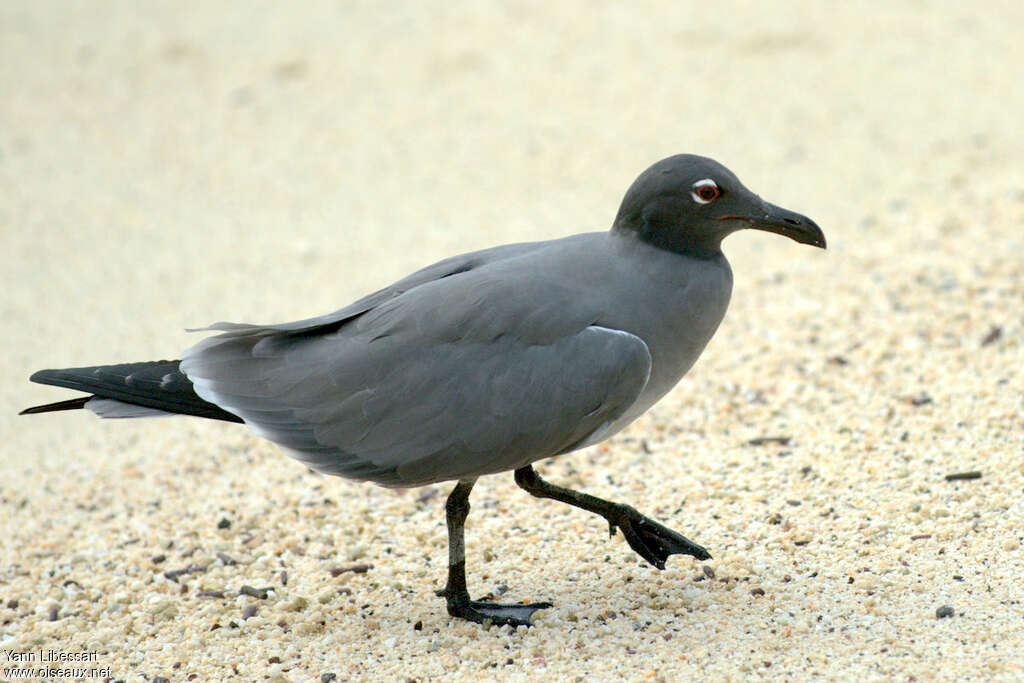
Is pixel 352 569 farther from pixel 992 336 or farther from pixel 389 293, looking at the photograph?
pixel 992 336

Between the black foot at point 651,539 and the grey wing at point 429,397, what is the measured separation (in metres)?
0.48

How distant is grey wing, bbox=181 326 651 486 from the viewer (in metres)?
4.02

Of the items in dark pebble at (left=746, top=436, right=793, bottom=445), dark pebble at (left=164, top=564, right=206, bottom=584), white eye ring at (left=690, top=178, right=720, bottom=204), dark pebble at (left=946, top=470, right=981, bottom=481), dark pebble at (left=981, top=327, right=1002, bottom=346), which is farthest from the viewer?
dark pebble at (left=981, top=327, right=1002, bottom=346)

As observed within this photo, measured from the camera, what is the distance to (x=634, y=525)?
4.49 meters

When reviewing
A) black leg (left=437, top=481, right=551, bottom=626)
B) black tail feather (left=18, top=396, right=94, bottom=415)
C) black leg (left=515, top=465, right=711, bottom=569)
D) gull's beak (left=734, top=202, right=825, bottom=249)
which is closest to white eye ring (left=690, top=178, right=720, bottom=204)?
gull's beak (left=734, top=202, right=825, bottom=249)

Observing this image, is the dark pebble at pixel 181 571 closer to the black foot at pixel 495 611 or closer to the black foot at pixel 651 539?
the black foot at pixel 495 611

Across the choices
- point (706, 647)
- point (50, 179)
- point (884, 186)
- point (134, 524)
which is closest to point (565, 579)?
point (706, 647)

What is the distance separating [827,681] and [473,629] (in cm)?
120

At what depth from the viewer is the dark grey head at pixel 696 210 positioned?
4.21m

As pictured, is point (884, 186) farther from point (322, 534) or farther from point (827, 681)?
point (827, 681)

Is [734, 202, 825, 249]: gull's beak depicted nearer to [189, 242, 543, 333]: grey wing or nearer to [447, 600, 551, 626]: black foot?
[189, 242, 543, 333]: grey wing

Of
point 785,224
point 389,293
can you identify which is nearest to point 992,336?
point 785,224

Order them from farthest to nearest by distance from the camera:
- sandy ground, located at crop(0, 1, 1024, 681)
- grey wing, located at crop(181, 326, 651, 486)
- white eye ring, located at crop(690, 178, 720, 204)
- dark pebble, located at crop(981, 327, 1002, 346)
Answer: dark pebble, located at crop(981, 327, 1002, 346), sandy ground, located at crop(0, 1, 1024, 681), white eye ring, located at crop(690, 178, 720, 204), grey wing, located at crop(181, 326, 651, 486)

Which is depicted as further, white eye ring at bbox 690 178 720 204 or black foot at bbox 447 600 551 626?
black foot at bbox 447 600 551 626
